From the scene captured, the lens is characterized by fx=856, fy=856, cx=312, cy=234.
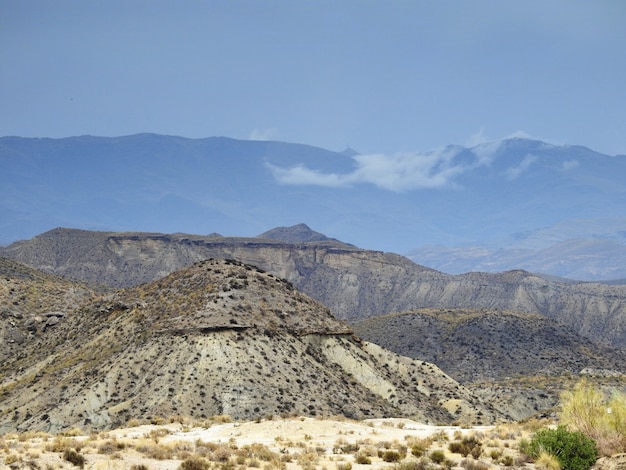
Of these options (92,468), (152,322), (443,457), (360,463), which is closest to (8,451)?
(92,468)

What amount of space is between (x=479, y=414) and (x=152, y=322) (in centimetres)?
2693

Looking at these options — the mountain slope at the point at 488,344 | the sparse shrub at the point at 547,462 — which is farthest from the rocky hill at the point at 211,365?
the mountain slope at the point at 488,344

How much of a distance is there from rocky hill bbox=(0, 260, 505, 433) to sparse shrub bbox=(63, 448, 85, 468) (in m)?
23.1

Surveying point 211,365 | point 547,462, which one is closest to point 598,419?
point 547,462

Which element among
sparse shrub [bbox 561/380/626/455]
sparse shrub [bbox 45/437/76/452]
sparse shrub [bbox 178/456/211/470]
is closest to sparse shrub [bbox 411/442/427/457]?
sparse shrub [bbox 561/380/626/455]

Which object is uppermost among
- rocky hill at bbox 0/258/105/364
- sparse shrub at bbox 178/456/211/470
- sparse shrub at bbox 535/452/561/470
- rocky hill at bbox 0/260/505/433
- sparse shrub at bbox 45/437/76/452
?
rocky hill at bbox 0/258/105/364

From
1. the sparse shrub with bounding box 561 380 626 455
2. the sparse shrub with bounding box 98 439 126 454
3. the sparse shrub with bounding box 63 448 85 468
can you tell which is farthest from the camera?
the sparse shrub with bounding box 561 380 626 455

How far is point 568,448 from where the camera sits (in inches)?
1198

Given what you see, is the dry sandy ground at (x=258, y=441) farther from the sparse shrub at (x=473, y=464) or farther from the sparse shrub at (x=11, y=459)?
the sparse shrub at (x=473, y=464)

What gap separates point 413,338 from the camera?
445ft

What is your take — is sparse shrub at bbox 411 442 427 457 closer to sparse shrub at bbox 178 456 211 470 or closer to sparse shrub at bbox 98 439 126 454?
sparse shrub at bbox 178 456 211 470

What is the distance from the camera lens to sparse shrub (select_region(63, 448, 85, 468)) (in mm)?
28066

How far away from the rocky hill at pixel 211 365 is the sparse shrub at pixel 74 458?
23.1m

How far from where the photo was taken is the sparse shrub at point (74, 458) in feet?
92.1
